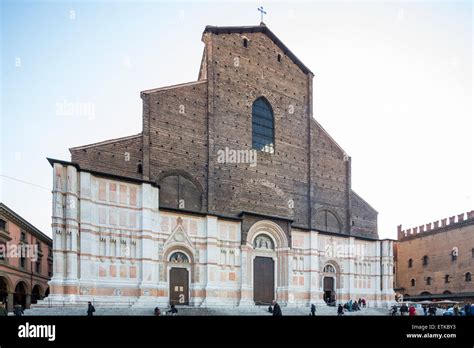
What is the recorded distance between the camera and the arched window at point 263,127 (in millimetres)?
28250

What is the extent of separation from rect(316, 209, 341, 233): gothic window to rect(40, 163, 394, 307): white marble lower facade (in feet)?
2.03

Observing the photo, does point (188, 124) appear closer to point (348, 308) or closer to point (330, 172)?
point (330, 172)

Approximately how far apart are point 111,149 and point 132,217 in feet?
12.2

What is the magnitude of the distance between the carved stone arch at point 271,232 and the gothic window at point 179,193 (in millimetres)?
3824

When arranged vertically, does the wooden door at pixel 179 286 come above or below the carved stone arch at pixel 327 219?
below

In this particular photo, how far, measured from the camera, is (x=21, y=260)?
105 feet

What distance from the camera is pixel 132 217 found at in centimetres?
2236

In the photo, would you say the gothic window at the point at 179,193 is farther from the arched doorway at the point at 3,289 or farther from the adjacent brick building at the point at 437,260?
the adjacent brick building at the point at 437,260

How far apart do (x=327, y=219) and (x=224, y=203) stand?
8.52 meters

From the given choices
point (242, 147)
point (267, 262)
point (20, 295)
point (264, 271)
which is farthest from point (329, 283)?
point (20, 295)

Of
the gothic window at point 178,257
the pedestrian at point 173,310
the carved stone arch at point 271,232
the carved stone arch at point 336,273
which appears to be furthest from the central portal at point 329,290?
the pedestrian at point 173,310

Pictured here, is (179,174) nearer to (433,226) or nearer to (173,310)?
(173,310)

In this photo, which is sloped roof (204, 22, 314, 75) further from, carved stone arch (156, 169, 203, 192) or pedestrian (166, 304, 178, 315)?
pedestrian (166, 304, 178, 315)
